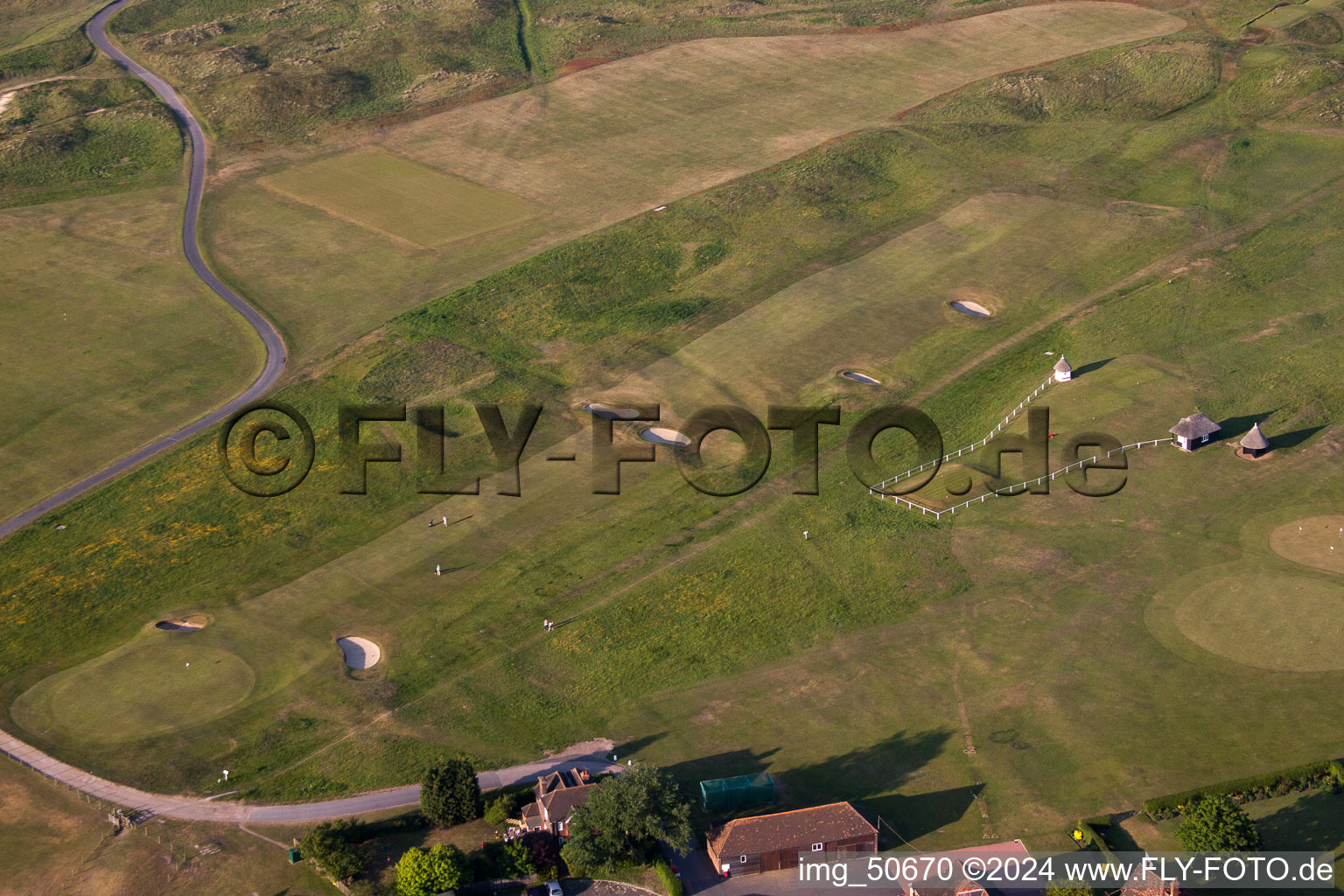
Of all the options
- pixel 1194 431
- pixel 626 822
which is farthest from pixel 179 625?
pixel 1194 431

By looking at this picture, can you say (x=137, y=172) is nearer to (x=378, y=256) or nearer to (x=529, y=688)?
(x=378, y=256)

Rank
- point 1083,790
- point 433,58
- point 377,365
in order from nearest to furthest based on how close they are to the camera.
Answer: point 1083,790, point 377,365, point 433,58

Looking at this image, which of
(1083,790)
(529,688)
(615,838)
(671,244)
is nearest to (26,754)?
(529,688)

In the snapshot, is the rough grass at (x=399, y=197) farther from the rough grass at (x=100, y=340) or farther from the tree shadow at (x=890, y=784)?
the tree shadow at (x=890, y=784)

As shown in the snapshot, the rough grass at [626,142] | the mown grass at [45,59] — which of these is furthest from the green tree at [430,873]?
the mown grass at [45,59]

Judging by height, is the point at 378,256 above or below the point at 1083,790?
above

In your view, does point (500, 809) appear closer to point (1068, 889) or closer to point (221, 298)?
point (1068, 889)
